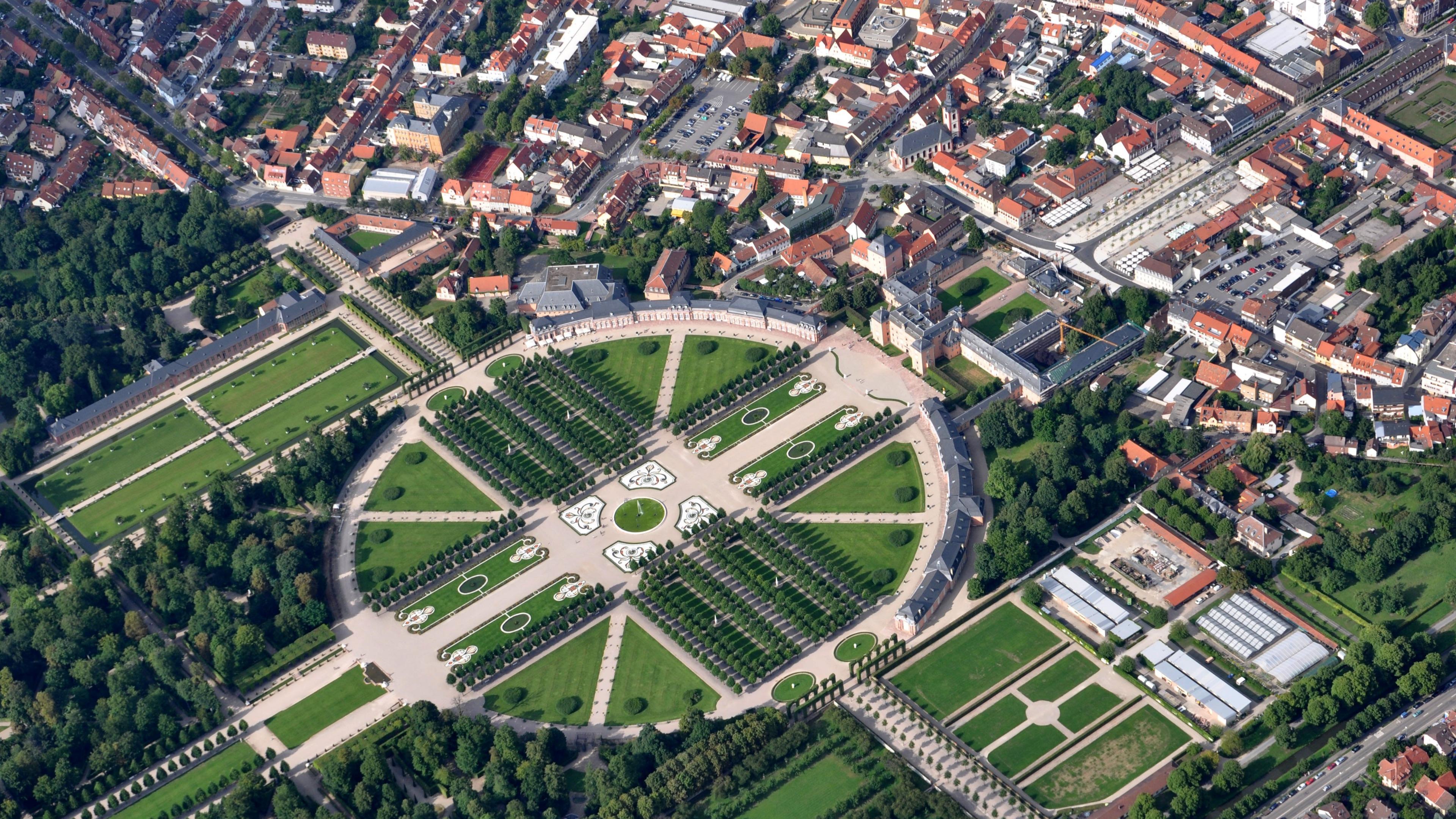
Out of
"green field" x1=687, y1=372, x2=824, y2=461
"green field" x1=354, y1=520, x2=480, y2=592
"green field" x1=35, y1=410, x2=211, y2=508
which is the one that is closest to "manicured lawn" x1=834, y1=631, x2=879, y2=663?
"green field" x1=687, y1=372, x2=824, y2=461

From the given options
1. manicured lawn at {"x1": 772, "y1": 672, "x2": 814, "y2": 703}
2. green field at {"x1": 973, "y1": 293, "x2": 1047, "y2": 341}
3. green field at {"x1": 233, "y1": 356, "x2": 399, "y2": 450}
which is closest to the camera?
manicured lawn at {"x1": 772, "y1": 672, "x2": 814, "y2": 703}

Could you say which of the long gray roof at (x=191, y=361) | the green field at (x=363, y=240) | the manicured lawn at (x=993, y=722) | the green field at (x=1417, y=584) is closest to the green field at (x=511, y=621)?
the manicured lawn at (x=993, y=722)

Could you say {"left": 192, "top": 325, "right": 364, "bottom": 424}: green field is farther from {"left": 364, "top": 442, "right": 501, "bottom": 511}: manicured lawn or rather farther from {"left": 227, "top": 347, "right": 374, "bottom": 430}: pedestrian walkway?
{"left": 364, "top": 442, "right": 501, "bottom": 511}: manicured lawn

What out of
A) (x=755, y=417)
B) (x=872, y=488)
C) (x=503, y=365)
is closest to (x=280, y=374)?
(x=503, y=365)

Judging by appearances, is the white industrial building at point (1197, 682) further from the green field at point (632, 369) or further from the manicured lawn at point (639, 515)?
the green field at point (632, 369)

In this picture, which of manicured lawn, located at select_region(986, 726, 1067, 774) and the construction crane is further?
the construction crane

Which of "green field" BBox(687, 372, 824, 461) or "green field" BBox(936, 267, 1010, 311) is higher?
"green field" BBox(936, 267, 1010, 311)
